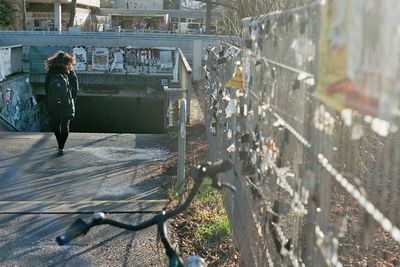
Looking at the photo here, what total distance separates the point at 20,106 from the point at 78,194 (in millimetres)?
13558

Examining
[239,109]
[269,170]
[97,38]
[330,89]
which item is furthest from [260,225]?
[97,38]

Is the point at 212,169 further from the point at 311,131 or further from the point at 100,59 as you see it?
the point at 100,59

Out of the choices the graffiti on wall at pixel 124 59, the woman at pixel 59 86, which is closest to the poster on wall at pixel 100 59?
the graffiti on wall at pixel 124 59

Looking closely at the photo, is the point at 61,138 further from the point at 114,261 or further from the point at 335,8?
the point at 335,8

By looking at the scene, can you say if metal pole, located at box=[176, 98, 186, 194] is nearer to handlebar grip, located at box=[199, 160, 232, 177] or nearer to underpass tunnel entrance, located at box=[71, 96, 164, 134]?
handlebar grip, located at box=[199, 160, 232, 177]

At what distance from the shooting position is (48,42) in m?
26.9

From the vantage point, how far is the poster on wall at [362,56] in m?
1.45

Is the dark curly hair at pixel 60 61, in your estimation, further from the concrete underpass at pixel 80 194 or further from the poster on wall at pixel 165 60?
the poster on wall at pixel 165 60

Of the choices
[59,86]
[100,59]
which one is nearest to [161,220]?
[59,86]

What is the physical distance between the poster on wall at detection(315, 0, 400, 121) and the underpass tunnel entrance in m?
21.9

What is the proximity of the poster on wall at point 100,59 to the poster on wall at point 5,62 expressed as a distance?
14.0 feet

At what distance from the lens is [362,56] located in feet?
5.29

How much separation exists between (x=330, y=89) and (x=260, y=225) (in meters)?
1.91

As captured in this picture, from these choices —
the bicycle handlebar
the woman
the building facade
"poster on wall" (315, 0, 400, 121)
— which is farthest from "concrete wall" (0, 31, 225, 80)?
"poster on wall" (315, 0, 400, 121)
